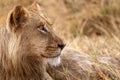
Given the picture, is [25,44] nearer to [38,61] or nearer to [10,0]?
[38,61]

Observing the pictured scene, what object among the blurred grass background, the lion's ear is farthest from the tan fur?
the blurred grass background

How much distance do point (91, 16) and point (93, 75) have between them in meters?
5.14

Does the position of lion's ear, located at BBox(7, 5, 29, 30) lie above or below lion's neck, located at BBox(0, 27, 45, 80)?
above

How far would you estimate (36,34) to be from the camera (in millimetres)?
5777

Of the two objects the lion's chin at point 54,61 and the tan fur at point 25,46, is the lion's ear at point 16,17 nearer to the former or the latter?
the tan fur at point 25,46

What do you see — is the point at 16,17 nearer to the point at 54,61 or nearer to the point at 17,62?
the point at 17,62

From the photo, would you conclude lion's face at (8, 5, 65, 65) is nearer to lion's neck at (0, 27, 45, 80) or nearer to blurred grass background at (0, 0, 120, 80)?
lion's neck at (0, 27, 45, 80)

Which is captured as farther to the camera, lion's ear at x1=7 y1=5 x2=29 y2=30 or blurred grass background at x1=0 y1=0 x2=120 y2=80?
blurred grass background at x1=0 y1=0 x2=120 y2=80

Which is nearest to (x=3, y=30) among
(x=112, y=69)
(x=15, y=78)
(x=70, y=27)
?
(x=15, y=78)

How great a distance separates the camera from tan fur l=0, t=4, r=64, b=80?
564 centimetres

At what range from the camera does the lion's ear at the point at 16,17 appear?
562 cm

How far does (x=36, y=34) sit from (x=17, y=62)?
0.36m

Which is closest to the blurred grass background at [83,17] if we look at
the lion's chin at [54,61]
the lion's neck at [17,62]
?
the lion's chin at [54,61]

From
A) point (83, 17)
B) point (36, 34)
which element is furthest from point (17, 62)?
point (83, 17)
